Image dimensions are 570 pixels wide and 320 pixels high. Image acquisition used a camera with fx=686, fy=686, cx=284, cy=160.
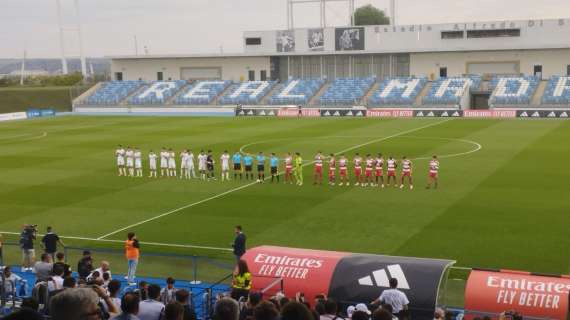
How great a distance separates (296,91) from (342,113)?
524 inches

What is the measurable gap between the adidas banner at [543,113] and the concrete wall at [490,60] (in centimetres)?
1602

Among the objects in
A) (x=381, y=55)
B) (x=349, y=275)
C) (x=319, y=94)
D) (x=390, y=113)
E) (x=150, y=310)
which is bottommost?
(x=349, y=275)

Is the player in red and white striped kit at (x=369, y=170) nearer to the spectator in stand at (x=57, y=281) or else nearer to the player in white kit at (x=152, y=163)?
the player in white kit at (x=152, y=163)

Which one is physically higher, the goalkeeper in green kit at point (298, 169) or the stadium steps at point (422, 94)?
the stadium steps at point (422, 94)

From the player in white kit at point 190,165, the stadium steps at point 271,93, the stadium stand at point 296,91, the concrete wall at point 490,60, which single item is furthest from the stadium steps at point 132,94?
the player in white kit at point 190,165

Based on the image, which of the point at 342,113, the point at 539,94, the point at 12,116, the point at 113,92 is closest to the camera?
the point at 342,113

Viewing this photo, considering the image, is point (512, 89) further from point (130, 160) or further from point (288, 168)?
point (130, 160)

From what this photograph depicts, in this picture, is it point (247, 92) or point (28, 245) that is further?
point (247, 92)

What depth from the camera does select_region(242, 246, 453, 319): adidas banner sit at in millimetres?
13469

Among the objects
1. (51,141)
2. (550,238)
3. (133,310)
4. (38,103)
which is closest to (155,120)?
(51,141)

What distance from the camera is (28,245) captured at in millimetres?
19844

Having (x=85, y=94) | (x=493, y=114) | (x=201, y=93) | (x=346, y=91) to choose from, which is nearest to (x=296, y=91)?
(x=346, y=91)

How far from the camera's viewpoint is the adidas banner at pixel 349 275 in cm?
1347

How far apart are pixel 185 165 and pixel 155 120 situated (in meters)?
36.0
